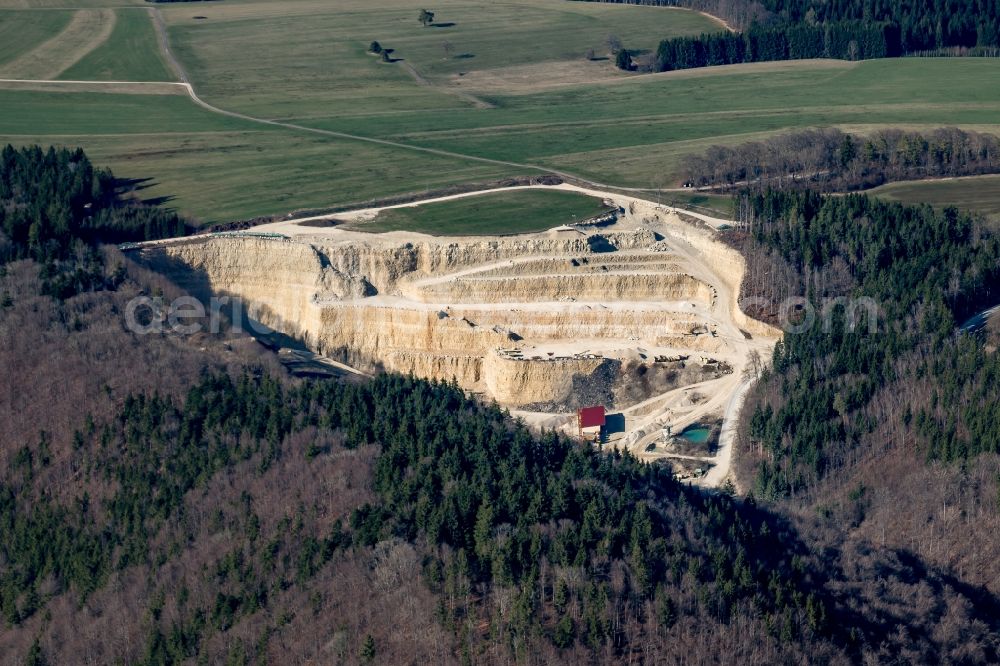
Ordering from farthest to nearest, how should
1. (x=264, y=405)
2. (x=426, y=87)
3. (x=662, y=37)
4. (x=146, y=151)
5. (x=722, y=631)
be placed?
(x=662, y=37), (x=426, y=87), (x=146, y=151), (x=264, y=405), (x=722, y=631)

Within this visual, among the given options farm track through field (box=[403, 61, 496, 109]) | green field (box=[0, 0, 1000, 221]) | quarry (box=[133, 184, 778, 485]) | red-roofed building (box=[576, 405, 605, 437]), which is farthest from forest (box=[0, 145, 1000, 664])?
farm track through field (box=[403, 61, 496, 109])

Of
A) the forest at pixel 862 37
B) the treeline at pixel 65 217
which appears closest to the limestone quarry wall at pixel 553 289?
the treeline at pixel 65 217

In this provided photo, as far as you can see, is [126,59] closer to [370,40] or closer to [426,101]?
[370,40]

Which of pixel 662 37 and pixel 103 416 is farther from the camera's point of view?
pixel 662 37

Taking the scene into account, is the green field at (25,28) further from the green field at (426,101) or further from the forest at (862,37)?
the forest at (862,37)

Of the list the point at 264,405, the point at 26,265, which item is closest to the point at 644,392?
the point at 264,405

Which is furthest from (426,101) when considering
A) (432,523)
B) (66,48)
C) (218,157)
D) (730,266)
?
(432,523)

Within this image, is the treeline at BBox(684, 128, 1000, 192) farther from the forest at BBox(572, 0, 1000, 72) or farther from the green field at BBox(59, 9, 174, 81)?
the green field at BBox(59, 9, 174, 81)

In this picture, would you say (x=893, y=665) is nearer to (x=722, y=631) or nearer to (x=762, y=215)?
(x=722, y=631)
